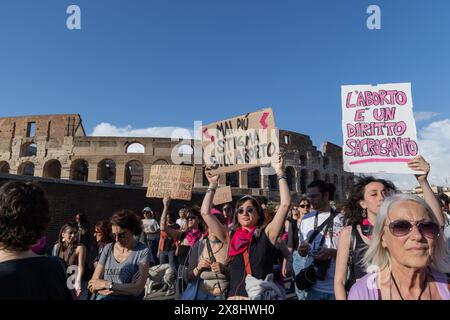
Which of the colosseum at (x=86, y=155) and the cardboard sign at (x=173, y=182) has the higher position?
the colosseum at (x=86, y=155)

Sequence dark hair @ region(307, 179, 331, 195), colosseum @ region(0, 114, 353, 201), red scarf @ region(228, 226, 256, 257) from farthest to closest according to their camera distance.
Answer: colosseum @ region(0, 114, 353, 201)
dark hair @ region(307, 179, 331, 195)
red scarf @ region(228, 226, 256, 257)

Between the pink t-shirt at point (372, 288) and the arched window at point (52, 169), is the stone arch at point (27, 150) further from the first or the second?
the pink t-shirt at point (372, 288)

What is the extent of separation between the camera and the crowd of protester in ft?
5.41

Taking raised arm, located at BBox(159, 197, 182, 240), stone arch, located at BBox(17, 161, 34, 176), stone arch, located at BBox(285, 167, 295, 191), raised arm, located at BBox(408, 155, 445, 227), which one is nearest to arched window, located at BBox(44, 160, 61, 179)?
stone arch, located at BBox(17, 161, 34, 176)

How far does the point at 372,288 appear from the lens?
170 cm

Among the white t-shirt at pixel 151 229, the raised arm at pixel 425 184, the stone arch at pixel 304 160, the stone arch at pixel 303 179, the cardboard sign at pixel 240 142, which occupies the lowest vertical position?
the white t-shirt at pixel 151 229

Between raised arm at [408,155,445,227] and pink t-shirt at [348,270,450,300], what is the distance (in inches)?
39.5

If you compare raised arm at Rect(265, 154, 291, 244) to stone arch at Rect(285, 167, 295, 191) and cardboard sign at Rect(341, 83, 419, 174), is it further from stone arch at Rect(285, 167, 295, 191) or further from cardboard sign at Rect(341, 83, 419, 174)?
stone arch at Rect(285, 167, 295, 191)

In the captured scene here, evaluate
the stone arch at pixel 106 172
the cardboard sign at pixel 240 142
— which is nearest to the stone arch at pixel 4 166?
the stone arch at pixel 106 172

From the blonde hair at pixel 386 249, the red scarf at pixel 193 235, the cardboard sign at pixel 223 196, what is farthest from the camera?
the cardboard sign at pixel 223 196

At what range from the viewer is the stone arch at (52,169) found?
28.2 meters

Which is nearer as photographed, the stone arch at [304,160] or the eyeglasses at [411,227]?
the eyeglasses at [411,227]

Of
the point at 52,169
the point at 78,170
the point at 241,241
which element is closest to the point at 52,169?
the point at 52,169

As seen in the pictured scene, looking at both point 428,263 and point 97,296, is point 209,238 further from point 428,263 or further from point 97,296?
point 428,263
